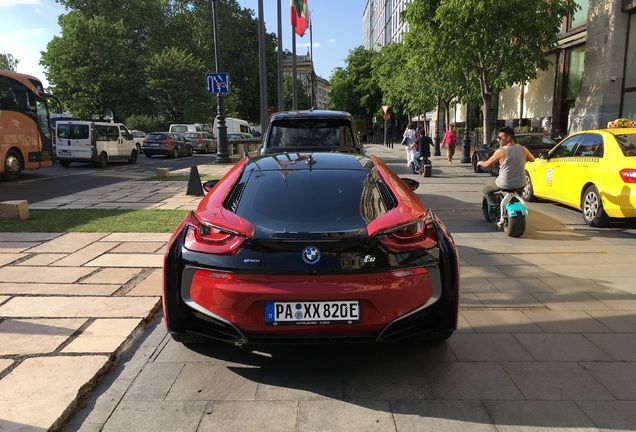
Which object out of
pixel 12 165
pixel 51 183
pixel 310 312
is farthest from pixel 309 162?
pixel 12 165

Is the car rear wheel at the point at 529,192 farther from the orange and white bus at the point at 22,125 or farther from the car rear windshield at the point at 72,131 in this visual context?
the car rear windshield at the point at 72,131

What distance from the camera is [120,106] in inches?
1741

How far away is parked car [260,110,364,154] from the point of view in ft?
26.7

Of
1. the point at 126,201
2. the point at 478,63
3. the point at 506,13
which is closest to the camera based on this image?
the point at 126,201

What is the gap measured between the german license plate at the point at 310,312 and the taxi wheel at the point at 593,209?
665 centimetres

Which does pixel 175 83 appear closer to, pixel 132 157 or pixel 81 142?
pixel 132 157

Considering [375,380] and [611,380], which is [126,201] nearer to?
[375,380]

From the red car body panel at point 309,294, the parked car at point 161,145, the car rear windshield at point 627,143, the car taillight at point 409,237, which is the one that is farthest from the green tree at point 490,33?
the parked car at point 161,145

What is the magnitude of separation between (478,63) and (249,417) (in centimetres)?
1874

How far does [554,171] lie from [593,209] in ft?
5.21

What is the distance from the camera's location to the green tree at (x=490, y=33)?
1644 cm

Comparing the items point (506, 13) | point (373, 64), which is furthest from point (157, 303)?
point (373, 64)

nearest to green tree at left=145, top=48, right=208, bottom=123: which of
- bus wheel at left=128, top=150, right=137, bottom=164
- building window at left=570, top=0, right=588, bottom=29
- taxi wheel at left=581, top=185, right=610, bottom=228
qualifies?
bus wheel at left=128, top=150, right=137, bottom=164

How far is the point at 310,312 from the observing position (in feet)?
9.82
